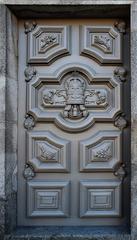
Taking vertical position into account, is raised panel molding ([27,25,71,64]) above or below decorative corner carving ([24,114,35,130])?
above

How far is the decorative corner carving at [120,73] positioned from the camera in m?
4.30

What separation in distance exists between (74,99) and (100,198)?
1129 mm

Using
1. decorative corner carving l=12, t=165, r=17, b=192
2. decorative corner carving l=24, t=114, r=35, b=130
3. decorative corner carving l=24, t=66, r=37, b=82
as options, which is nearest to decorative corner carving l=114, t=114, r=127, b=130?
decorative corner carving l=24, t=114, r=35, b=130

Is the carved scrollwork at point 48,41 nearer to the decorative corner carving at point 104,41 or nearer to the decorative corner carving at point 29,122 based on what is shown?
the decorative corner carving at point 104,41

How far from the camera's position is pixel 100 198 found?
4.29m

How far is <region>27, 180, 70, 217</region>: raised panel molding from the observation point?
4.30 m

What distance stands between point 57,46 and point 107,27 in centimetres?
60

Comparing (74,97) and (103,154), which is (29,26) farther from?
(103,154)

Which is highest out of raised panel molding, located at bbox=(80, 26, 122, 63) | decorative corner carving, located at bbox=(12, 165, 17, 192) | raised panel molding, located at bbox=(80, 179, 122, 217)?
raised panel molding, located at bbox=(80, 26, 122, 63)

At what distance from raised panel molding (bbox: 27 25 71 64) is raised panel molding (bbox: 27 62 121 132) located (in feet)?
0.56

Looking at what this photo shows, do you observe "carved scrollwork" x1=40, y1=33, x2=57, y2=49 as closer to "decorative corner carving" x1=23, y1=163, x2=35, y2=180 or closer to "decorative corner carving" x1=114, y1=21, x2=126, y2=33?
"decorative corner carving" x1=114, y1=21, x2=126, y2=33

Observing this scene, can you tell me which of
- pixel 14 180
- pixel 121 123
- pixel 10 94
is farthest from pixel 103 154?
pixel 10 94

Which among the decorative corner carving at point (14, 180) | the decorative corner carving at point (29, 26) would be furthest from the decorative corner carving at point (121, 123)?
the decorative corner carving at point (29, 26)

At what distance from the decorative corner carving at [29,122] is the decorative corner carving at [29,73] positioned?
0.41 meters
